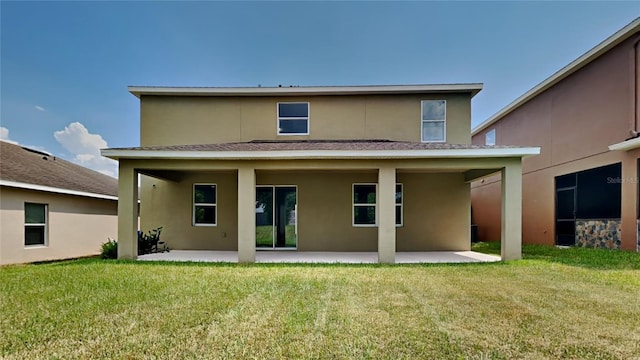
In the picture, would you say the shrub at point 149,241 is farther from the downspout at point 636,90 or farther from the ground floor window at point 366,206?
the downspout at point 636,90

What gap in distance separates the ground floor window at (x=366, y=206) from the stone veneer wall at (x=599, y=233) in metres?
6.70

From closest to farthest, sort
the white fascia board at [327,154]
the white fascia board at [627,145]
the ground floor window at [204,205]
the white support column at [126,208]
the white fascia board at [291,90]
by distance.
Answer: the white fascia board at [327,154] → the white support column at [126,208] → the white fascia board at [627,145] → the white fascia board at [291,90] → the ground floor window at [204,205]

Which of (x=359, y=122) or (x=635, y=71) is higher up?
(x=635, y=71)

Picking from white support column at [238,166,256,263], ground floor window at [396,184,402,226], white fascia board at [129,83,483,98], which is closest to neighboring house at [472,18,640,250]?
white fascia board at [129,83,483,98]

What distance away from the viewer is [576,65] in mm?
11328

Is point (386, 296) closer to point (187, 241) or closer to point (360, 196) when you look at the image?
point (360, 196)

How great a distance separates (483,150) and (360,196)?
13.8ft

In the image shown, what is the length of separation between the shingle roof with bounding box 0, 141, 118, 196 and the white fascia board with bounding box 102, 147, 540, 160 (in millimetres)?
4303

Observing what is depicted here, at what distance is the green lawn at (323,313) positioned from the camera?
11.0 feet

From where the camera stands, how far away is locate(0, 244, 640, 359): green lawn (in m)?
3.35

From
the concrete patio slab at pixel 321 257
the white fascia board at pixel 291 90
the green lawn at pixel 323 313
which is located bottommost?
the concrete patio slab at pixel 321 257

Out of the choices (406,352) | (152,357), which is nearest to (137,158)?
(152,357)

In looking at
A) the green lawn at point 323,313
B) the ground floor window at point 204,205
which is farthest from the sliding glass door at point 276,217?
the green lawn at point 323,313

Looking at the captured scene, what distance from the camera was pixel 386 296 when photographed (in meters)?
5.27
